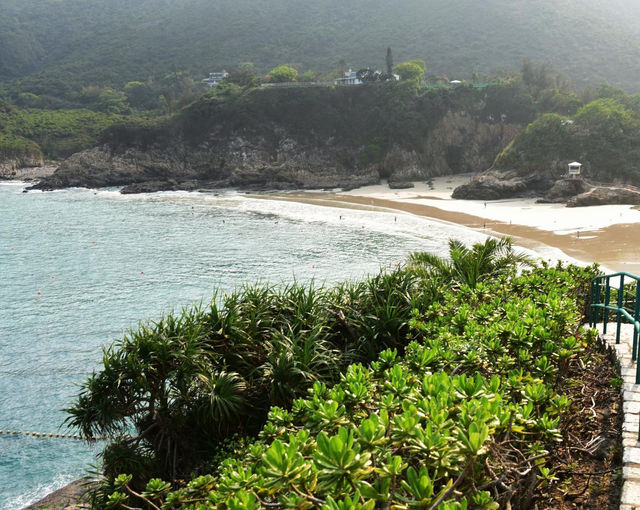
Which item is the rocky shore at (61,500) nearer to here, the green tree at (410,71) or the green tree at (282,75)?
the green tree at (410,71)

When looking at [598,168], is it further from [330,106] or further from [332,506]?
[332,506]

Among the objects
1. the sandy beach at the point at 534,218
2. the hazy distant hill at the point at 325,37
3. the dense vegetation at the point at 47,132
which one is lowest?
the sandy beach at the point at 534,218

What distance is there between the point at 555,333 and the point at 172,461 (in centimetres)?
558

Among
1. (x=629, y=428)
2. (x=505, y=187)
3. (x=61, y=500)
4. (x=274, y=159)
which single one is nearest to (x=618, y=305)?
(x=629, y=428)

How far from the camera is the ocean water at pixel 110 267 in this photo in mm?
12648

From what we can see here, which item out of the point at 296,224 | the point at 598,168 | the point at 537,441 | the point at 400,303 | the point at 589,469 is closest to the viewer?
the point at 537,441

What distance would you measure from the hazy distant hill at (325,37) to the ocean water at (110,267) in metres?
77.9

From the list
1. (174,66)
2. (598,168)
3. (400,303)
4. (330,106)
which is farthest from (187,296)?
(174,66)

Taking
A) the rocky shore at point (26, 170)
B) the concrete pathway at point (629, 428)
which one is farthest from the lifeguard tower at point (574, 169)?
the rocky shore at point (26, 170)

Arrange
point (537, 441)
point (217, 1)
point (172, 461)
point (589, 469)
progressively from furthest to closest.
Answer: point (217, 1), point (172, 461), point (589, 469), point (537, 441)

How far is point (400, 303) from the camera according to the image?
29.8 feet

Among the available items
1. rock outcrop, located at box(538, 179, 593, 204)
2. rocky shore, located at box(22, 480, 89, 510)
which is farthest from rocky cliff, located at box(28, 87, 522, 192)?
rocky shore, located at box(22, 480, 89, 510)

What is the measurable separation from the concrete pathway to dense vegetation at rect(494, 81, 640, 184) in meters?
47.0

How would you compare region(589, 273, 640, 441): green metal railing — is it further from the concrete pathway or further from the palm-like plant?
the palm-like plant
